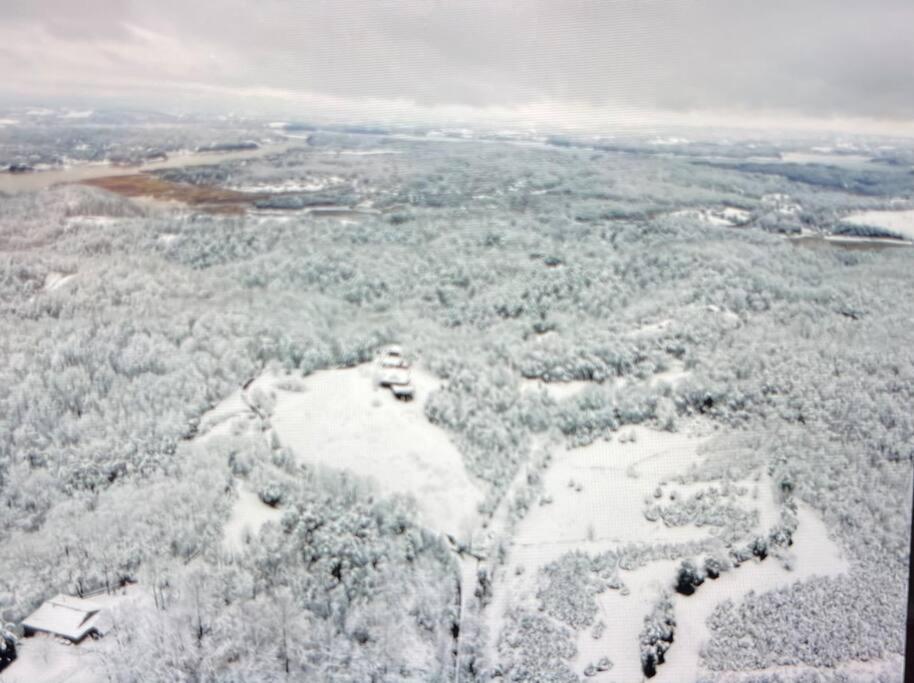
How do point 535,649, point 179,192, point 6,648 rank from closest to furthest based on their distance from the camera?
1. point 6,648
2. point 535,649
3. point 179,192

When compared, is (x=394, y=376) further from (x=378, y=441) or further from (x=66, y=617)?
(x=66, y=617)

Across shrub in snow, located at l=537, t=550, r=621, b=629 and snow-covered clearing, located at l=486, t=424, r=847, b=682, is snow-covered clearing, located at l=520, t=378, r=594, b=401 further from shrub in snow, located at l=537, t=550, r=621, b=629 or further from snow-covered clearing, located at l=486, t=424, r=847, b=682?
shrub in snow, located at l=537, t=550, r=621, b=629

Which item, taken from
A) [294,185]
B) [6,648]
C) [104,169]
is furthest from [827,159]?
[6,648]

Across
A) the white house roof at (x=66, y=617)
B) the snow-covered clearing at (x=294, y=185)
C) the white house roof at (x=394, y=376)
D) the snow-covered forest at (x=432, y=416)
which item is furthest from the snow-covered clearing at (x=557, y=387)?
the white house roof at (x=66, y=617)

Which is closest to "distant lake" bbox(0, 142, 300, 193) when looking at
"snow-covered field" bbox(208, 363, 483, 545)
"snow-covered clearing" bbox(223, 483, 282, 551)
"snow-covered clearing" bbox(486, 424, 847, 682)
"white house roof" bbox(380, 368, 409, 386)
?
"snow-covered field" bbox(208, 363, 483, 545)

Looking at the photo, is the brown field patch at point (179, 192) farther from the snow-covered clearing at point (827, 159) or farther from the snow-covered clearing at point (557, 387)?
the snow-covered clearing at point (827, 159)

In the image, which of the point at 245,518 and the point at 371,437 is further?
the point at 371,437

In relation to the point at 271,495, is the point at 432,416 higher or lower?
higher
